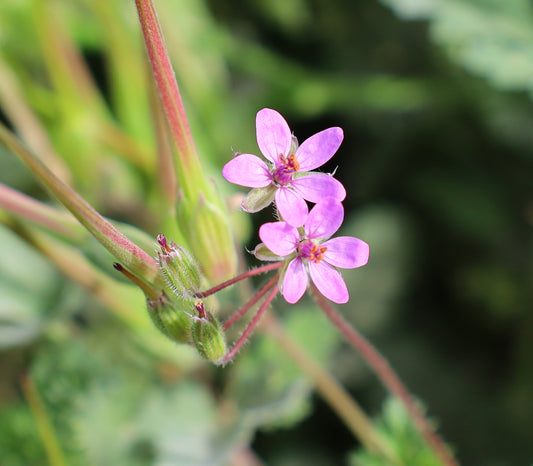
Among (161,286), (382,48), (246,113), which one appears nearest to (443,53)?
(382,48)

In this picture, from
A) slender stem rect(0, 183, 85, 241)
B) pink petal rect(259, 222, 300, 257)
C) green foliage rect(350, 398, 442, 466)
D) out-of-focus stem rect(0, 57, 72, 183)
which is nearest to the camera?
pink petal rect(259, 222, 300, 257)

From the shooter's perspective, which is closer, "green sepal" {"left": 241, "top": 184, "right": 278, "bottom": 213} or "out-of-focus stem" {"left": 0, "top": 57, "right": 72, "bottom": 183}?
"green sepal" {"left": 241, "top": 184, "right": 278, "bottom": 213}

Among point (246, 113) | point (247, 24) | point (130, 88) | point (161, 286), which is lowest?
point (161, 286)

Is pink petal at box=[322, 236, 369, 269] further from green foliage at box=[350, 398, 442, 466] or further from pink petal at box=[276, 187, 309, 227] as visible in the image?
green foliage at box=[350, 398, 442, 466]

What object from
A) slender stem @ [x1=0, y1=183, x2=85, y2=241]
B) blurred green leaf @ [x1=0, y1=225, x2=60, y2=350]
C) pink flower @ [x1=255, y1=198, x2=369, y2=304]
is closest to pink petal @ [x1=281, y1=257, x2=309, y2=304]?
pink flower @ [x1=255, y1=198, x2=369, y2=304]

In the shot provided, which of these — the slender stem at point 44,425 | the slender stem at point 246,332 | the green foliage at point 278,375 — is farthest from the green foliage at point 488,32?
the slender stem at point 44,425

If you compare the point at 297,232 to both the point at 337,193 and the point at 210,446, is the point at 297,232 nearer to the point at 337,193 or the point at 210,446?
the point at 337,193

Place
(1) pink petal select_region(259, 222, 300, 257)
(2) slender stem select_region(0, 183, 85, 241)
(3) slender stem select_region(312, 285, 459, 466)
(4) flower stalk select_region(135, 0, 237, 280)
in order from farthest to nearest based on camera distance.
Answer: (3) slender stem select_region(312, 285, 459, 466) < (2) slender stem select_region(0, 183, 85, 241) < (4) flower stalk select_region(135, 0, 237, 280) < (1) pink petal select_region(259, 222, 300, 257)

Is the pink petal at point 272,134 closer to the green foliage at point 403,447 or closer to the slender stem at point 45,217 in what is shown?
the slender stem at point 45,217
